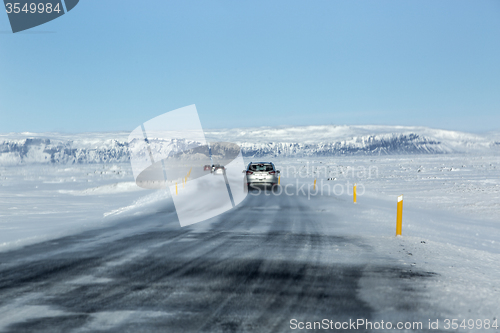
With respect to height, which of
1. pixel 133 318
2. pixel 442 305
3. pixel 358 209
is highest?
pixel 133 318

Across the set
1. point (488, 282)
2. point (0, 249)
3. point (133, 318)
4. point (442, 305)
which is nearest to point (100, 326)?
point (133, 318)

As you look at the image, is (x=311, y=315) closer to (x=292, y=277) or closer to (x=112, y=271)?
(x=292, y=277)

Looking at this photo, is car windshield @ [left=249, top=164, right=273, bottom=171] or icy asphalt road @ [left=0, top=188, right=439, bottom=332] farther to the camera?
car windshield @ [left=249, top=164, right=273, bottom=171]

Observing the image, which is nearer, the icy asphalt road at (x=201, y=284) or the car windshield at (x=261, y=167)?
the icy asphalt road at (x=201, y=284)

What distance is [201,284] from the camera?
241 inches

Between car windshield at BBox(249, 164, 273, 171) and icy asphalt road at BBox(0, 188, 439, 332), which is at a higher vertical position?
icy asphalt road at BBox(0, 188, 439, 332)

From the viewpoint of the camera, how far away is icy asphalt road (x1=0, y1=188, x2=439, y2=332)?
186 inches

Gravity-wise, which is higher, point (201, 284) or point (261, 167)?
point (201, 284)

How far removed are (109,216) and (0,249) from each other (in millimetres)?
6705

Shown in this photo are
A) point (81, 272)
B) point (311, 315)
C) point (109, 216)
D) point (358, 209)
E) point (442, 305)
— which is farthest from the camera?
point (358, 209)

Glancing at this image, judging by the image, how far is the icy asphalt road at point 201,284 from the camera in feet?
15.5

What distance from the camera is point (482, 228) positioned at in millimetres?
13297

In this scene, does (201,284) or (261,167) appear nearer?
(201,284)

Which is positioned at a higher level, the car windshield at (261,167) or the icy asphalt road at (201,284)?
the icy asphalt road at (201,284)
